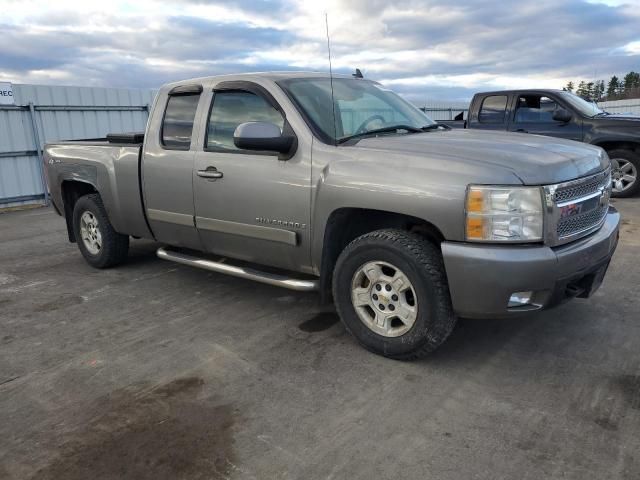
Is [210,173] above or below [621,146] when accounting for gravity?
above

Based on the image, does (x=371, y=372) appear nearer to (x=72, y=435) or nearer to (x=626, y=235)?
(x=72, y=435)

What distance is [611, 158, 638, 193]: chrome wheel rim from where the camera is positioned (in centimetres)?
916

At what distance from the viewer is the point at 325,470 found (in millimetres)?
2445

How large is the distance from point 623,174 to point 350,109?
23.3ft

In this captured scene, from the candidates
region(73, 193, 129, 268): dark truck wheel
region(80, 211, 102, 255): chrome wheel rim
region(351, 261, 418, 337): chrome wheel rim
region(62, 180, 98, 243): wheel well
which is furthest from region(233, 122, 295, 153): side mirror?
region(62, 180, 98, 243): wheel well

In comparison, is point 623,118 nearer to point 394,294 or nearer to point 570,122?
point 570,122

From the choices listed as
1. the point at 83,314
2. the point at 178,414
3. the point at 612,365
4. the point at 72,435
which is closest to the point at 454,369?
the point at 612,365

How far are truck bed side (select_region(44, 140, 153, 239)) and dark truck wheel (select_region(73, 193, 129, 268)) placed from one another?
0.62ft

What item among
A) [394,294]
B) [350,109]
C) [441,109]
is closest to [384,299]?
[394,294]

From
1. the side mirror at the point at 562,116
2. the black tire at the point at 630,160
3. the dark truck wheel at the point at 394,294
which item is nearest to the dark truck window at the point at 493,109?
the side mirror at the point at 562,116

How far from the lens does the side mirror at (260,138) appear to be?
3.60m

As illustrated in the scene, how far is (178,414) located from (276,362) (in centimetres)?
77

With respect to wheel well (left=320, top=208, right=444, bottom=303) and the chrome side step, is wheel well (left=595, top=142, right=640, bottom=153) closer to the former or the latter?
wheel well (left=320, top=208, right=444, bottom=303)

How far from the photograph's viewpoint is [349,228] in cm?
376
